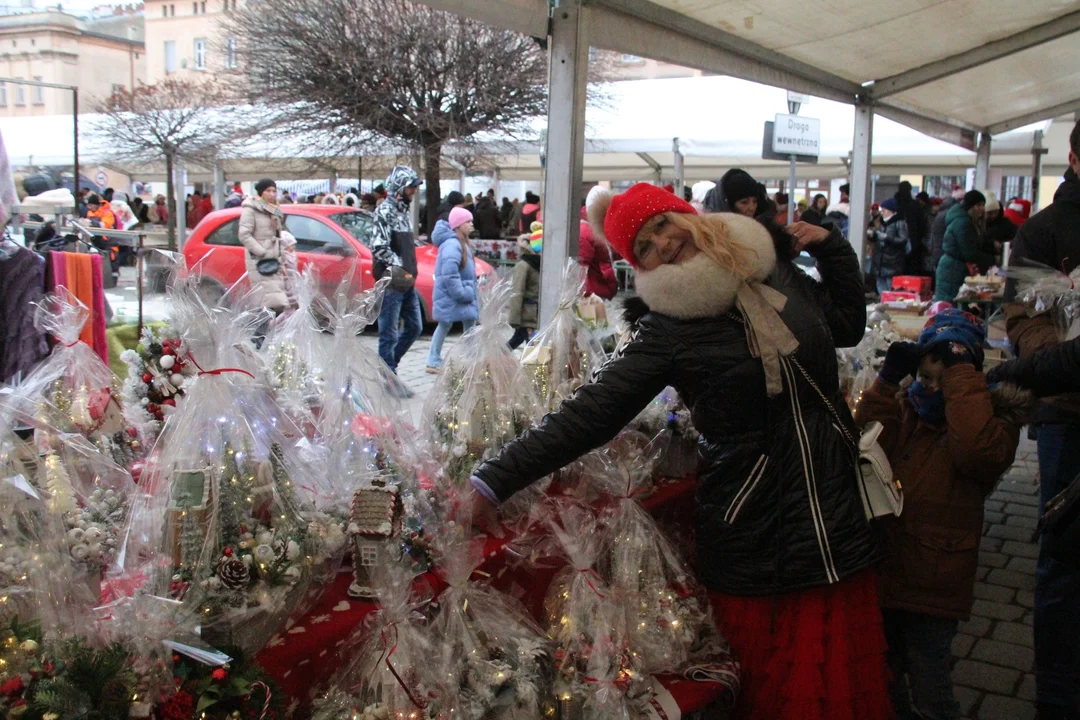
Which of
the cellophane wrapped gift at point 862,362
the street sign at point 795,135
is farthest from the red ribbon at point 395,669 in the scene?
the street sign at point 795,135

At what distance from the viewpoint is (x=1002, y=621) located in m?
3.80

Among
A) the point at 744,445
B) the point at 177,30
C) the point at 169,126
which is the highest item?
the point at 177,30

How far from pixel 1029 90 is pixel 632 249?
6.94 metres

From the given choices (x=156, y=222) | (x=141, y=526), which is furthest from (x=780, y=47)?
(x=156, y=222)

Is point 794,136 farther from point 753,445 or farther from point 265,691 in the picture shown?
point 265,691

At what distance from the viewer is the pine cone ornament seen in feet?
5.70

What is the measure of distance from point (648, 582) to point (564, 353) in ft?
3.08

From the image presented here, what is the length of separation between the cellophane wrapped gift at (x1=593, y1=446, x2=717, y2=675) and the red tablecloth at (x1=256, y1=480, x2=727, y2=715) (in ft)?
0.35

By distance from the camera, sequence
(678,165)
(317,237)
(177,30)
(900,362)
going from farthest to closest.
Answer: (177,30), (678,165), (317,237), (900,362)

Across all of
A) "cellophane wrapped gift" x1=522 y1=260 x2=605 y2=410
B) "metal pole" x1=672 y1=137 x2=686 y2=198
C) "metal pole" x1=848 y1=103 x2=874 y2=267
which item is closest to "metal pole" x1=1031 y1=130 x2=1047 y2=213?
"metal pole" x1=672 y1=137 x2=686 y2=198

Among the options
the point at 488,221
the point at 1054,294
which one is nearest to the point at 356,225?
the point at 488,221

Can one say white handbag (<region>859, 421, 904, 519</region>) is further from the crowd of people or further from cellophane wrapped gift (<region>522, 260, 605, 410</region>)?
cellophane wrapped gift (<region>522, 260, 605, 410</region>)

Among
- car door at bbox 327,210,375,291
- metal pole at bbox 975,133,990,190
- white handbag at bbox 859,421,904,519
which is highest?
metal pole at bbox 975,133,990,190

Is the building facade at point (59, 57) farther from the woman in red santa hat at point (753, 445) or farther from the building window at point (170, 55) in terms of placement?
the woman in red santa hat at point (753, 445)
